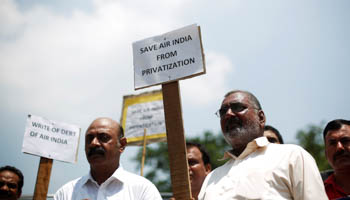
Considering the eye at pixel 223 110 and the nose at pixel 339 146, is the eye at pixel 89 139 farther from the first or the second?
the nose at pixel 339 146

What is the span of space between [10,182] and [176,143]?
248 cm

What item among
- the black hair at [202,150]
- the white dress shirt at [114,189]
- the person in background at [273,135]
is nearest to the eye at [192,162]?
the black hair at [202,150]

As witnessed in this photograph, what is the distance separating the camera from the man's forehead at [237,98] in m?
2.56

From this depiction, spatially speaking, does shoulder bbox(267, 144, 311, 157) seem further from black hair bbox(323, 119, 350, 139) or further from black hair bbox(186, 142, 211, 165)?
black hair bbox(186, 142, 211, 165)

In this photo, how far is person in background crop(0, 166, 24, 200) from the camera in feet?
11.8

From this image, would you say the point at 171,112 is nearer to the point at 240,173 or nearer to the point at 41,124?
the point at 240,173

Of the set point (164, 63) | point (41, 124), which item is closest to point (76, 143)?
point (41, 124)

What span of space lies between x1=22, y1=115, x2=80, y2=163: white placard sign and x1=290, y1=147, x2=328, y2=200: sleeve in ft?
9.98

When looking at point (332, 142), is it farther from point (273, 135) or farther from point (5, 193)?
point (5, 193)

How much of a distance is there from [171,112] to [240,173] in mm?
666

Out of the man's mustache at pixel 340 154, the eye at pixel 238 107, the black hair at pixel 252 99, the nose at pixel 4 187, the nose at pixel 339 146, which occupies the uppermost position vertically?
the black hair at pixel 252 99

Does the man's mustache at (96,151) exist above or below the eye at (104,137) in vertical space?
below

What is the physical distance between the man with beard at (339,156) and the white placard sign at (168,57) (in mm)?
1262

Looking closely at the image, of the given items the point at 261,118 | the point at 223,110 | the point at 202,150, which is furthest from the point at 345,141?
the point at 202,150
